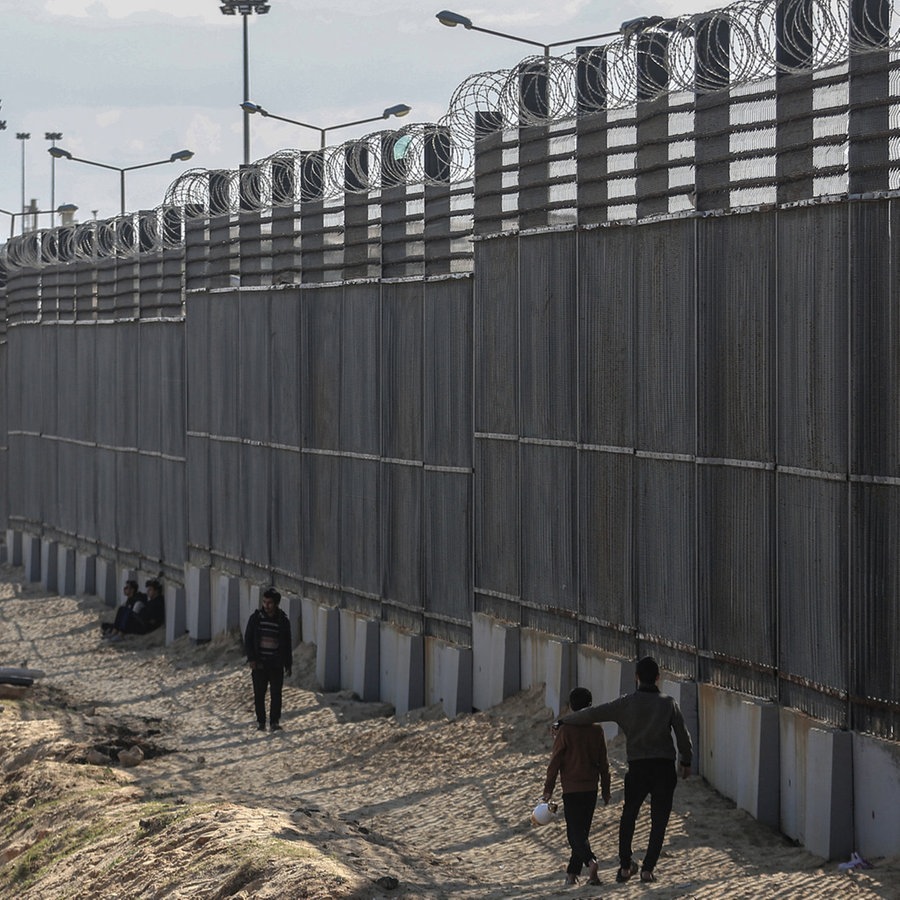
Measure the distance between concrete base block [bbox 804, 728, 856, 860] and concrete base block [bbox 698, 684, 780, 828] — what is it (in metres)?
0.62

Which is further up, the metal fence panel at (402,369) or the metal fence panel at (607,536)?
the metal fence panel at (402,369)

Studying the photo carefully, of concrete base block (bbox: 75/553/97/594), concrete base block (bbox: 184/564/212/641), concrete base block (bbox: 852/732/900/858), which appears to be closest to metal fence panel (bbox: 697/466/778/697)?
concrete base block (bbox: 852/732/900/858)

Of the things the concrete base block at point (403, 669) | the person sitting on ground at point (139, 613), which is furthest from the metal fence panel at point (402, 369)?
the person sitting on ground at point (139, 613)

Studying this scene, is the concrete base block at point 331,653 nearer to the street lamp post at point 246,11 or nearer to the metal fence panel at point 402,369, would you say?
the metal fence panel at point 402,369

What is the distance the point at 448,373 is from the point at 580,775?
7439 millimetres

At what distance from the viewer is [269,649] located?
18.5m

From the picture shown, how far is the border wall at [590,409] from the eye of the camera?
474 inches

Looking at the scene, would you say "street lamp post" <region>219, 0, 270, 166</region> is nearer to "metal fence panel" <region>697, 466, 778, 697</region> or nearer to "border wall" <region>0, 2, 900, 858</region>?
"border wall" <region>0, 2, 900, 858</region>

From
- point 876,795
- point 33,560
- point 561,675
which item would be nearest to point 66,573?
point 33,560

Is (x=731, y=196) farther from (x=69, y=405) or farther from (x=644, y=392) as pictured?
(x=69, y=405)

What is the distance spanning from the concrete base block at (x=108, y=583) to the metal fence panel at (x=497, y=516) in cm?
1316

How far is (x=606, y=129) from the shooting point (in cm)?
1574

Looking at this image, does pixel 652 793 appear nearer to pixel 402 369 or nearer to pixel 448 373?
pixel 448 373

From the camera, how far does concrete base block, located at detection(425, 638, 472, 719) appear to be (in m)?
17.6
